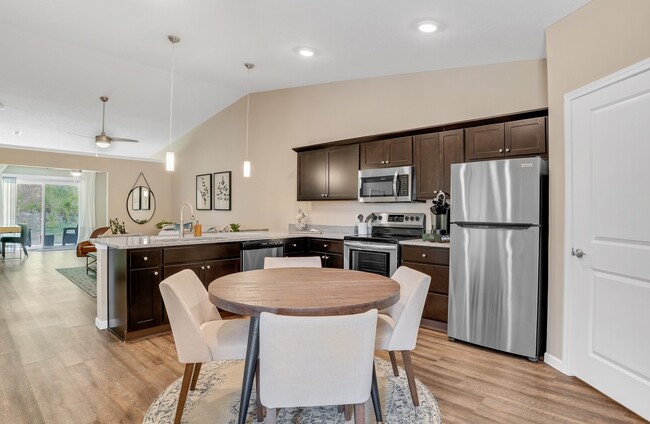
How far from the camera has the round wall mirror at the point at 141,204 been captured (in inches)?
324

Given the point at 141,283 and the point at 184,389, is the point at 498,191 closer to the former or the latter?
the point at 184,389

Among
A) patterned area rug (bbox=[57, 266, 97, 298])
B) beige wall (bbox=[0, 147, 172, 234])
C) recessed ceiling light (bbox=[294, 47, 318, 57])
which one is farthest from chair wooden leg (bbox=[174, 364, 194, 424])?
beige wall (bbox=[0, 147, 172, 234])

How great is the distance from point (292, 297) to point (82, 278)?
5680mm

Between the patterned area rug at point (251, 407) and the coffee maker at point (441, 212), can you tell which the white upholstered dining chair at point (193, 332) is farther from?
the coffee maker at point (441, 212)

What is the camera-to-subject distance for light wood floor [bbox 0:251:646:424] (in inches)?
81.7

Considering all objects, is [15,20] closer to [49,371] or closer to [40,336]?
[40,336]

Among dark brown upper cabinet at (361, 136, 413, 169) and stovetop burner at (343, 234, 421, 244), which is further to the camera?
dark brown upper cabinet at (361, 136, 413, 169)

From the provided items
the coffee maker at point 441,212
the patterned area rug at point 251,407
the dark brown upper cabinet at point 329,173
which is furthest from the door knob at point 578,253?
the dark brown upper cabinet at point 329,173

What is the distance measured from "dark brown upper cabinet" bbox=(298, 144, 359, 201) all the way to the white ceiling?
0.98 m

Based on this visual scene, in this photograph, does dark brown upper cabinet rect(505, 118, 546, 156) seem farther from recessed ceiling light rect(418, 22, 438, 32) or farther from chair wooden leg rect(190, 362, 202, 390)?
chair wooden leg rect(190, 362, 202, 390)

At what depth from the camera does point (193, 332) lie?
177cm

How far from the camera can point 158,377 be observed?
2521mm

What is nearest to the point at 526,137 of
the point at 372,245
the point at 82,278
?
the point at 372,245

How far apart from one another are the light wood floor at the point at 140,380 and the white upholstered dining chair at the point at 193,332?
1.82ft
